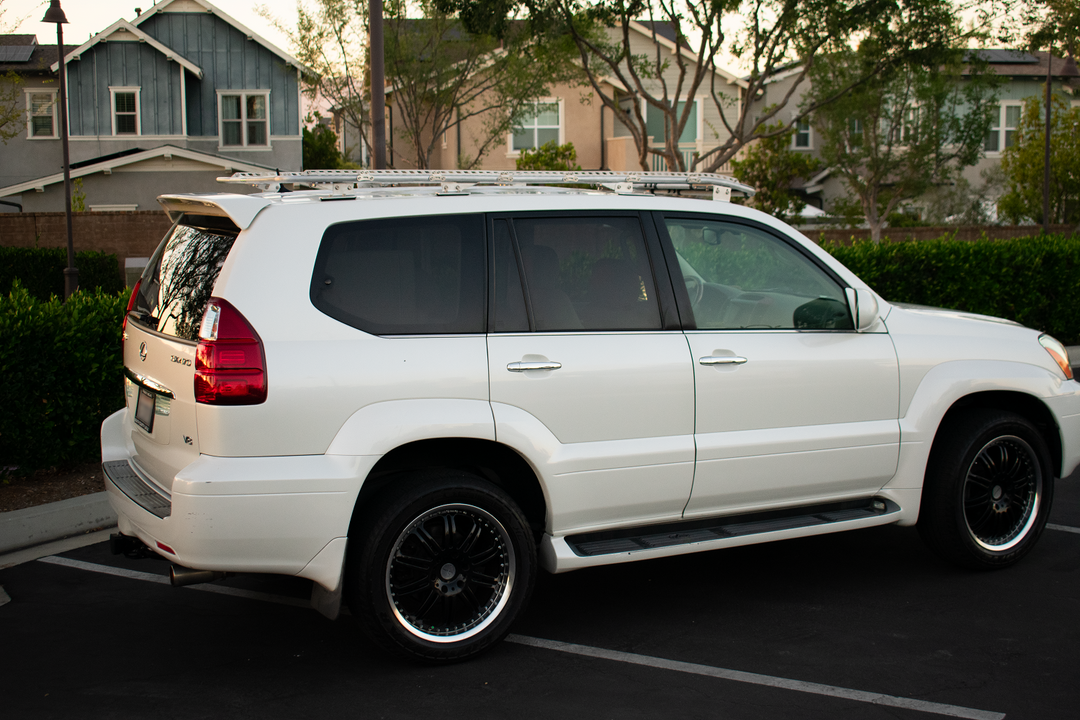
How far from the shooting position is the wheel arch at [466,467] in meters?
4.27

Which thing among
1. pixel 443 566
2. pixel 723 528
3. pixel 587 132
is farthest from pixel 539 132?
pixel 443 566

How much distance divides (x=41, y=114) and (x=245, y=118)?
6.69m

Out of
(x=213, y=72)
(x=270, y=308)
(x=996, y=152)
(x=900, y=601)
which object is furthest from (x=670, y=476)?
(x=996, y=152)

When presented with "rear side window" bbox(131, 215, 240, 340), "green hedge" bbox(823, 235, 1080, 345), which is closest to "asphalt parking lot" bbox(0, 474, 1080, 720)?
"rear side window" bbox(131, 215, 240, 340)

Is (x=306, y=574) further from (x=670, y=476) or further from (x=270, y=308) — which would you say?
(x=670, y=476)

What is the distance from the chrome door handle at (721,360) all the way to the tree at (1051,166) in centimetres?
2795

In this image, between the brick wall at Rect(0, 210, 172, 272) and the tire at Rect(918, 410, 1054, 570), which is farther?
the brick wall at Rect(0, 210, 172, 272)

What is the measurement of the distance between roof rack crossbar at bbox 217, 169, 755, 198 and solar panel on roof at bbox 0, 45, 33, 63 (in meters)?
34.0

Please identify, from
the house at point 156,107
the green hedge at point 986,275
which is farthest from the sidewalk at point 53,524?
the house at point 156,107

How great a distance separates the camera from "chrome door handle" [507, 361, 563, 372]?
4.27 meters

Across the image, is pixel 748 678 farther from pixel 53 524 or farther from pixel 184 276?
pixel 53 524

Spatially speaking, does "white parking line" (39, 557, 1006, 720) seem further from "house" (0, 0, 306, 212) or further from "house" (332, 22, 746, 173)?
"house" (0, 0, 306, 212)

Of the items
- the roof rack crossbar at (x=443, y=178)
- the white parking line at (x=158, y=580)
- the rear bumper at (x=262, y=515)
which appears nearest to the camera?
the rear bumper at (x=262, y=515)

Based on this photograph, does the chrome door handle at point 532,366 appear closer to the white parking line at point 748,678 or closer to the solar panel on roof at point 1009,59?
the white parking line at point 748,678
